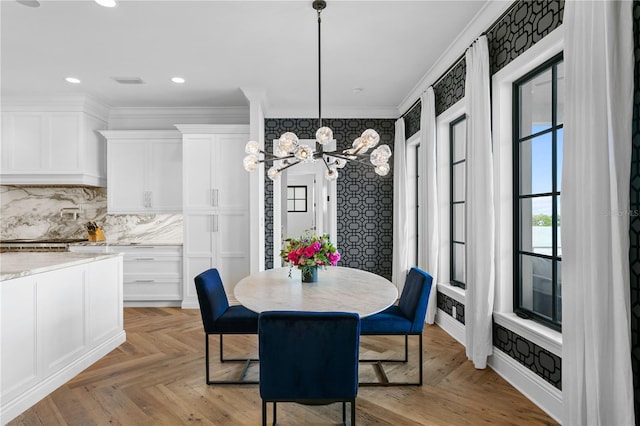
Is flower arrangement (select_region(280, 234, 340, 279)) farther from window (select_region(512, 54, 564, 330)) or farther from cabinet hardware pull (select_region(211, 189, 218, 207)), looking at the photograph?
cabinet hardware pull (select_region(211, 189, 218, 207))

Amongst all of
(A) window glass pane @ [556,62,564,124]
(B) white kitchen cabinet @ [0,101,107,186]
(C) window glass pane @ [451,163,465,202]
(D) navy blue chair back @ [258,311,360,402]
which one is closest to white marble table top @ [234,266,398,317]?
(D) navy blue chair back @ [258,311,360,402]

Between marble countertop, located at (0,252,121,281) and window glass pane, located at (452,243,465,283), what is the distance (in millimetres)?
3323

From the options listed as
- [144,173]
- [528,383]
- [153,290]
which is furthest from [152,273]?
[528,383]

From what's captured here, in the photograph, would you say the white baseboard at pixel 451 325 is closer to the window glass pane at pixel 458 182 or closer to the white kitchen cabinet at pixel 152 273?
the window glass pane at pixel 458 182

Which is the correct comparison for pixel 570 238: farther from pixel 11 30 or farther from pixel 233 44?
pixel 11 30

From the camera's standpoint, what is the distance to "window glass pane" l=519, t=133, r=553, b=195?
7.50 ft

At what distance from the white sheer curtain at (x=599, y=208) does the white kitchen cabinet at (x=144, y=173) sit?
14.4 feet

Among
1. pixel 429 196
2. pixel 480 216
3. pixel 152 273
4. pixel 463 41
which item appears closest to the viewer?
pixel 480 216

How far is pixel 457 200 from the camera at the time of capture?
3566 millimetres

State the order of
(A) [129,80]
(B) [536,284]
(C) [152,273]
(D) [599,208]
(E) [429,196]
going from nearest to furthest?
(D) [599,208] < (B) [536,284] < (E) [429,196] < (A) [129,80] < (C) [152,273]

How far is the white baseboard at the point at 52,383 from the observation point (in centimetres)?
209

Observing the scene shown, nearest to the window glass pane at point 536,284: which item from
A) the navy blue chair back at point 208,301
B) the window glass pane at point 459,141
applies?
the window glass pane at point 459,141

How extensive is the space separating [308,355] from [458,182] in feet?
8.55

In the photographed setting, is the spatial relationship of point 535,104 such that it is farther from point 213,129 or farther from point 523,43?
point 213,129
